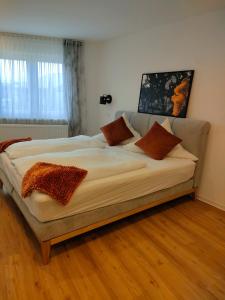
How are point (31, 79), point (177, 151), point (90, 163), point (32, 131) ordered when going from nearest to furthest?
point (90, 163) → point (177, 151) → point (31, 79) → point (32, 131)

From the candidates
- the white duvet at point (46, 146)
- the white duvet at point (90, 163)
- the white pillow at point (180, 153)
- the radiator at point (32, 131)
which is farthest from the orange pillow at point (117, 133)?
the radiator at point (32, 131)

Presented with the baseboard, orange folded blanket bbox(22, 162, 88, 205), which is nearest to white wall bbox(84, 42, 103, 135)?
the baseboard

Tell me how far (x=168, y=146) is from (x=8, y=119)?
3.11 m

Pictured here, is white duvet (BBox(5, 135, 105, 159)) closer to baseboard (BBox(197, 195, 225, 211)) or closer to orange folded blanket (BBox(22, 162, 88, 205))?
orange folded blanket (BBox(22, 162, 88, 205))

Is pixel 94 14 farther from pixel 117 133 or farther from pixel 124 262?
pixel 124 262

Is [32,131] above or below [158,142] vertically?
below

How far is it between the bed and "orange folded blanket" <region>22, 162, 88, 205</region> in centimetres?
6

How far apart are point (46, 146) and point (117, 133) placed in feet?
4.02

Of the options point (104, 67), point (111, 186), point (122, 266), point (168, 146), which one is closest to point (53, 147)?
point (111, 186)

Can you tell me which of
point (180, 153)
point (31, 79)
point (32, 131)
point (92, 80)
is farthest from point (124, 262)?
point (92, 80)

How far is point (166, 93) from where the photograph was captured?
3.43m

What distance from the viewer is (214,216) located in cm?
278

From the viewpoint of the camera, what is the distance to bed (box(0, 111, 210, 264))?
1874mm

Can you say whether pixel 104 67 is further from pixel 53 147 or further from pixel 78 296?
pixel 78 296
